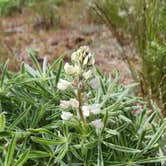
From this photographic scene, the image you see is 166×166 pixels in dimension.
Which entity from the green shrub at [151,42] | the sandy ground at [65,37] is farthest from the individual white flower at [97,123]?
the sandy ground at [65,37]

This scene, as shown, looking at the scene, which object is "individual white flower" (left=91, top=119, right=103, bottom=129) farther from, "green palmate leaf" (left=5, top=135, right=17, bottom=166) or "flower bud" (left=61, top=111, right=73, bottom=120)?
"green palmate leaf" (left=5, top=135, right=17, bottom=166)

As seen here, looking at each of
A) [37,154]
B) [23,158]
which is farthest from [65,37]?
[23,158]

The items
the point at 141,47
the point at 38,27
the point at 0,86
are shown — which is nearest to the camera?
the point at 0,86

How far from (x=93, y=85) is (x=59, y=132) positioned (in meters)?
0.23

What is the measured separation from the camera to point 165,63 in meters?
3.51

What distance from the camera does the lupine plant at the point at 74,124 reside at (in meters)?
1.87

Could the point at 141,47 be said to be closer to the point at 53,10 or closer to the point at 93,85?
the point at 93,85

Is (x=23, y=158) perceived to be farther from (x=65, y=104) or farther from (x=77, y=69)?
A: (x=77, y=69)

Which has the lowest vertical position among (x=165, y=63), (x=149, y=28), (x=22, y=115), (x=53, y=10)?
(x=22, y=115)

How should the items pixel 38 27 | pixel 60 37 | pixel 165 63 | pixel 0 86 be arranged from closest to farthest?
pixel 0 86
pixel 165 63
pixel 60 37
pixel 38 27

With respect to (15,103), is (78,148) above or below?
below

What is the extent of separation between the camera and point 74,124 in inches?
75.7

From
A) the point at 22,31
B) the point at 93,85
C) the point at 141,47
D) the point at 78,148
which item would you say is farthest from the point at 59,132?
the point at 22,31

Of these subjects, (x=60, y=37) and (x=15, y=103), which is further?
(x=60, y=37)
